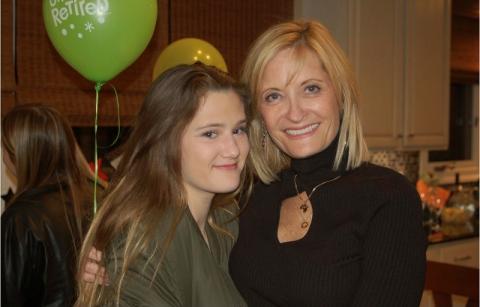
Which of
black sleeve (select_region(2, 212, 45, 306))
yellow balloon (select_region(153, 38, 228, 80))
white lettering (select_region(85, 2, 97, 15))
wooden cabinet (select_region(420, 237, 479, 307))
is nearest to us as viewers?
white lettering (select_region(85, 2, 97, 15))

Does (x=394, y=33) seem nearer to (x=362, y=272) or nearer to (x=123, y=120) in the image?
(x=123, y=120)

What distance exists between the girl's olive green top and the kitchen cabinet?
2.45m

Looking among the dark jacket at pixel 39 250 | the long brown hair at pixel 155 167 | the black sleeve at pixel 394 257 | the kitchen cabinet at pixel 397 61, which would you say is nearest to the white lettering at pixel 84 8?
the long brown hair at pixel 155 167

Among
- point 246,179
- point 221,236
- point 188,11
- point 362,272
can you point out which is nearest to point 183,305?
point 221,236

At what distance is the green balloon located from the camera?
69.5 inches

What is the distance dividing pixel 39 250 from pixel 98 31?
3.01ft

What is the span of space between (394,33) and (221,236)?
2659 mm

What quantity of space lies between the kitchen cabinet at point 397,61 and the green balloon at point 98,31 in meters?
2.02

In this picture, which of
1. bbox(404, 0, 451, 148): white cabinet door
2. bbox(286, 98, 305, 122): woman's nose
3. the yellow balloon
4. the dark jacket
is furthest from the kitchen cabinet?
bbox(286, 98, 305, 122): woman's nose

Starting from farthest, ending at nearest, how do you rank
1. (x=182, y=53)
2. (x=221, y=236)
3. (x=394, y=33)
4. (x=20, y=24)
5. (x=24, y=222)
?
(x=394, y=33)
(x=20, y=24)
(x=182, y=53)
(x=24, y=222)
(x=221, y=236)

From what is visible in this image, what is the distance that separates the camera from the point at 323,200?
1527 millimetres

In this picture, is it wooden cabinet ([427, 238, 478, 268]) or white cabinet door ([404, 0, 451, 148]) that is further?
white cabinet door ([404, 0, 451, 148])

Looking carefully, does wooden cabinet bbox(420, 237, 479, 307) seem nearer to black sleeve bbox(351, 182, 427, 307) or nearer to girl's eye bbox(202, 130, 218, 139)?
black sleeve bbox(351, 182, 427, 307)

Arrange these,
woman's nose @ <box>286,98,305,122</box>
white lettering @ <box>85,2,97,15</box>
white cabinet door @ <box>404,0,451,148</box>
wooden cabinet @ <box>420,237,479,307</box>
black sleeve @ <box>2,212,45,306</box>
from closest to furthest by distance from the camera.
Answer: woman's nose @ <box>286,98,305,122</box>
white lettering @ <box>85,2,97,15</box>
black sleeve @ <box>2,212,45,306</box>
wooden cabinet @ <box>420,237,479,307</box>
white cabinet door @ <box>404,0,451,148</box>
